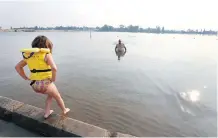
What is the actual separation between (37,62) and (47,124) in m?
1.35

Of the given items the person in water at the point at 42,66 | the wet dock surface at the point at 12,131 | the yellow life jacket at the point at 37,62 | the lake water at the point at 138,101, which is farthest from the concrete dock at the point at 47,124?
the lake water at the point at 138,101

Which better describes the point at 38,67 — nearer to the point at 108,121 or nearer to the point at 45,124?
the point at 45,124

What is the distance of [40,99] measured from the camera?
913 centimetres

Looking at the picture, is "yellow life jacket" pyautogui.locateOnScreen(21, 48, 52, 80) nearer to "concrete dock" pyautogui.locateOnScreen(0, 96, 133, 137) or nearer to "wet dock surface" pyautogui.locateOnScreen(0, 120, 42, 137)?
"concrete dock" pyautogui.locateOnScreen(0, 96, 133, 137)

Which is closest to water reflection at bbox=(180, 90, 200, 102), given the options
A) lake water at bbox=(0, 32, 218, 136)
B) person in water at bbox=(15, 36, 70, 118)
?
lake water at bbox=(0, 32, 218, 136)

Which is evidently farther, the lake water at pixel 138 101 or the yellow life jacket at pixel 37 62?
the lake water at pixel 138 101

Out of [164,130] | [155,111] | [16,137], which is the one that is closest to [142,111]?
[155,111]

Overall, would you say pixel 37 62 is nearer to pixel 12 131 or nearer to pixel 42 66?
pixel 42 66

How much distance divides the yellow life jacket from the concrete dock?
1.02 meters

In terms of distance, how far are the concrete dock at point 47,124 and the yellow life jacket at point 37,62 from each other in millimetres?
1020

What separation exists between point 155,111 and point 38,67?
5.56 metres

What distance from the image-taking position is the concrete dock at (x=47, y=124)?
409cm

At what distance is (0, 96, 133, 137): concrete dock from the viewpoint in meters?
4.09

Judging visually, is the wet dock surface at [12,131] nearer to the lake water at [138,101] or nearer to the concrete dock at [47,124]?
the concrete dock at [47,124]
